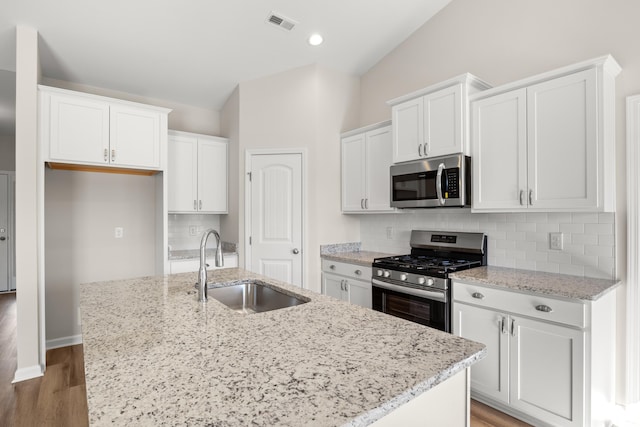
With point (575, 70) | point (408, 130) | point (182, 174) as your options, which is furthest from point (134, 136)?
point (575, 70)

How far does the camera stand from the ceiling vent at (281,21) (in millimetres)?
3043

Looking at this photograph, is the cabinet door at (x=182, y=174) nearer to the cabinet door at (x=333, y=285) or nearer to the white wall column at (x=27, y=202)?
the white wall column at (x=27, y=202)

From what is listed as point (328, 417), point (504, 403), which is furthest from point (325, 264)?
point (328, 417)

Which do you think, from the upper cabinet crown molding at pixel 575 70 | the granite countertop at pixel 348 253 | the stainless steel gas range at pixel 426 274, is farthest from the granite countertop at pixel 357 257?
the upper cabinet crown molding at pixel 575 70

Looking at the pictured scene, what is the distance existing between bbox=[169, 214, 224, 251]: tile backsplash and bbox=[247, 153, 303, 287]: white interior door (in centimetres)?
79

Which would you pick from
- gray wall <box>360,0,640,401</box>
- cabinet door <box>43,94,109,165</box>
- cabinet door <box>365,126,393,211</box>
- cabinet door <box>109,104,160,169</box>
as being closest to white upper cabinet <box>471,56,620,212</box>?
gray wall <box>360,0,640,401</box>

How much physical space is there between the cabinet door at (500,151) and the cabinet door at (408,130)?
0.44 m

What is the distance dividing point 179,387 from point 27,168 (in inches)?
113

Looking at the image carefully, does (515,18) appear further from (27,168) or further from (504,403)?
(27,168)

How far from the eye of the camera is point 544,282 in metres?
2.21

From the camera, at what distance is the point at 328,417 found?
2.41ft

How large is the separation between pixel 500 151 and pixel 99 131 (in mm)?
3391

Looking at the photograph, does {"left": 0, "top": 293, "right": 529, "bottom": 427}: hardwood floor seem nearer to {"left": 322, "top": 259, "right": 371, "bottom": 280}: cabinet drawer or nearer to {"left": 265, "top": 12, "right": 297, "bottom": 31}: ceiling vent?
{"left": 322, "top": 259, "right": 371, "bottom": 280}: cabinet drawer

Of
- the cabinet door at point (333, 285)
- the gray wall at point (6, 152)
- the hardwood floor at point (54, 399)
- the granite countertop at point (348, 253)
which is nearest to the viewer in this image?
the hardwood floor at point (54, 399)
